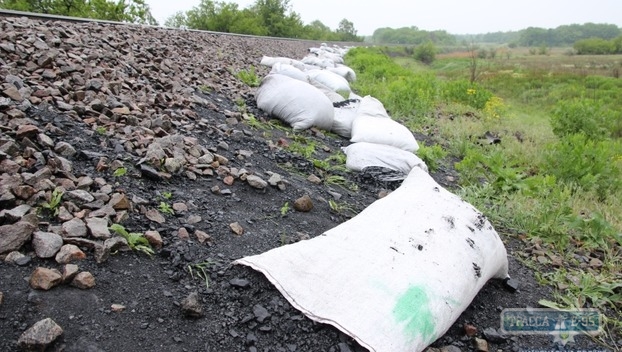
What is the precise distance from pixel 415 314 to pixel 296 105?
102 inches

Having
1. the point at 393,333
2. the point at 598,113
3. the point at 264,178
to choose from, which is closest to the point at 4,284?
the point at 393,333

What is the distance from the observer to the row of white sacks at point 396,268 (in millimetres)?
1178

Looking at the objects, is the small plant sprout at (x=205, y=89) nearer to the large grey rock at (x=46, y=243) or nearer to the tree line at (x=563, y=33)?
the large grey rock at (x=46, y=243)

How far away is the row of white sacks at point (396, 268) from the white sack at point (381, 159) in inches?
37.3

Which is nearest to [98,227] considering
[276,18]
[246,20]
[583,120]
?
[583,120]

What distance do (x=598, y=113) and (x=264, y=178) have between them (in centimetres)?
446

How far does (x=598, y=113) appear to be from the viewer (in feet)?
15.0

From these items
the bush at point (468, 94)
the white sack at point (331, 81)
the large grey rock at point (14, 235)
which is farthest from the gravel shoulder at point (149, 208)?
the bush at point (468, 94)

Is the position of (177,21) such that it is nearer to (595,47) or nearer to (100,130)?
(100,130)

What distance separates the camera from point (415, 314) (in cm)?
120

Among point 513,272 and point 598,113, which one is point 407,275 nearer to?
point 513,272

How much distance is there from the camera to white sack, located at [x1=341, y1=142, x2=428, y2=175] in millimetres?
2812

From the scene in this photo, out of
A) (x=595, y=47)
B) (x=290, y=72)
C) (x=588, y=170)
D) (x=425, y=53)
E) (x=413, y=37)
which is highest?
(x=413, y=37)

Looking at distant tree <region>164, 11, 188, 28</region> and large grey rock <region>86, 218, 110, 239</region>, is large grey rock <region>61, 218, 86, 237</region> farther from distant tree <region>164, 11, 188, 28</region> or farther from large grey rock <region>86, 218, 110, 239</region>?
distant tree <region>164, 11, 188, 28</region>
